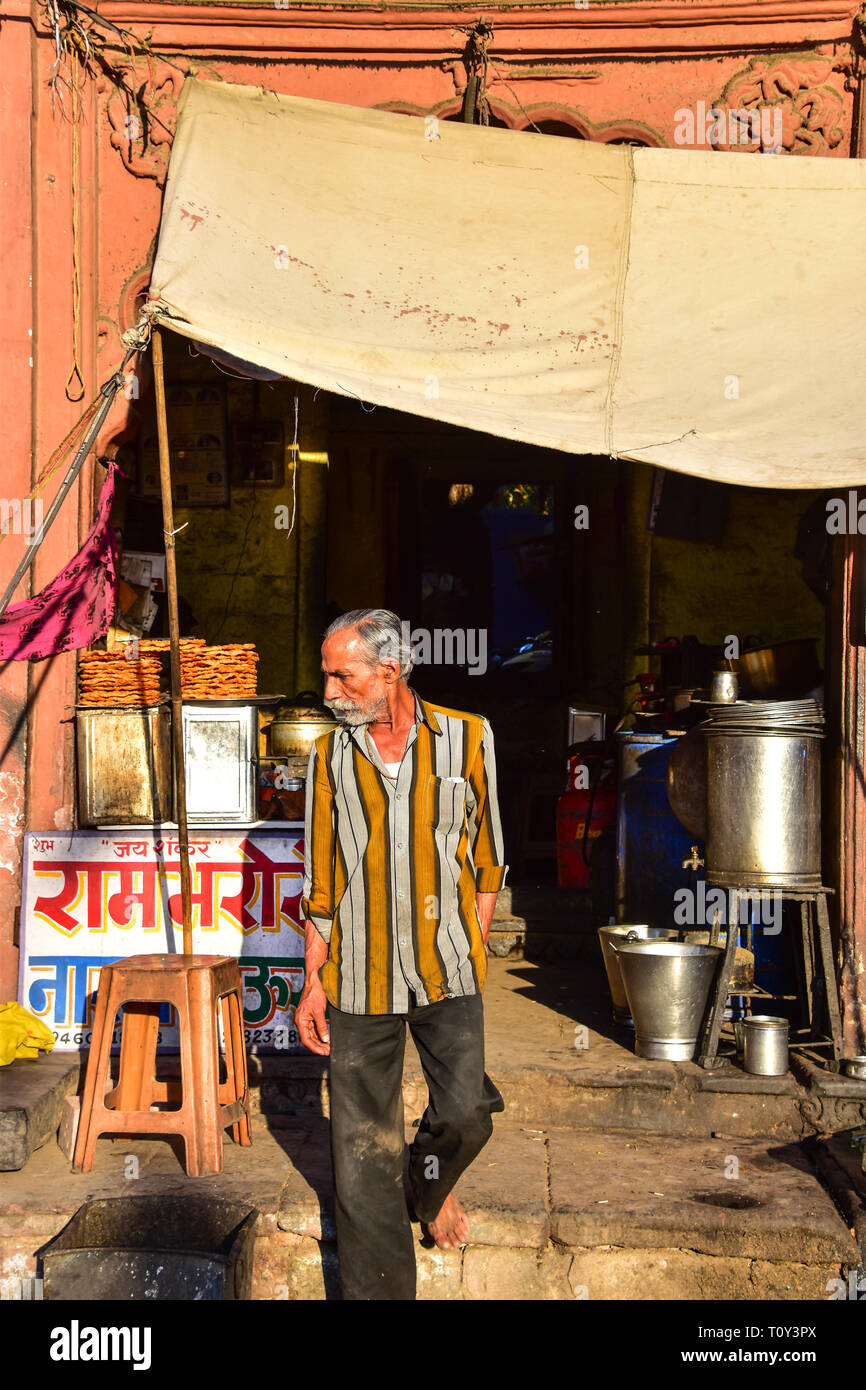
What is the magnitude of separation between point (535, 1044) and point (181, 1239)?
6.95 feet

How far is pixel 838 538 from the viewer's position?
5797 mm

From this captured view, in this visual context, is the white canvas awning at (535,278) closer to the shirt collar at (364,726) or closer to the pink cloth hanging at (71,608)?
the pink cloth hanging at (71,608)

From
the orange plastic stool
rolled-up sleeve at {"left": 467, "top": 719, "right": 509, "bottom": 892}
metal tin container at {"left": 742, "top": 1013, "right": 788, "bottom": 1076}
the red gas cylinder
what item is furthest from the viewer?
the red gas cylinder

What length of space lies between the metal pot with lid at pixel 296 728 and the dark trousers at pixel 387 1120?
14.1ft

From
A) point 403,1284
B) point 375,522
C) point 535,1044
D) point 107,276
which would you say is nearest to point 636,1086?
point 535,1044

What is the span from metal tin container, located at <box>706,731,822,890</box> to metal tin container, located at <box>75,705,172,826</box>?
2.73 metres

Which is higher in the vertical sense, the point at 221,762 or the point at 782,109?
the point at 782,109

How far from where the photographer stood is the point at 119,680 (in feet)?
20.8

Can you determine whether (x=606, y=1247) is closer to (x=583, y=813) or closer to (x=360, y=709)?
(x=360, y=709)

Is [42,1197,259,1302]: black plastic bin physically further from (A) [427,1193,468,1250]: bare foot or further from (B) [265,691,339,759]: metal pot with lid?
(B) [265,691,339,759]: metal pot with lid

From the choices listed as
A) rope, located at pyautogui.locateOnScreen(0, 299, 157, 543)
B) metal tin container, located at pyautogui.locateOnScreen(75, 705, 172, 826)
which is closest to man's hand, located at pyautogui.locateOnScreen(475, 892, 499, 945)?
rope, located at pyautogui.locateOnScreen(0, 299, 157, 543)

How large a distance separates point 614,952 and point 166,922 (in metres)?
2.11

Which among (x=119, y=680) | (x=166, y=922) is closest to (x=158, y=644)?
(x=119, y=680)

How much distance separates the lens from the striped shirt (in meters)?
3.82
